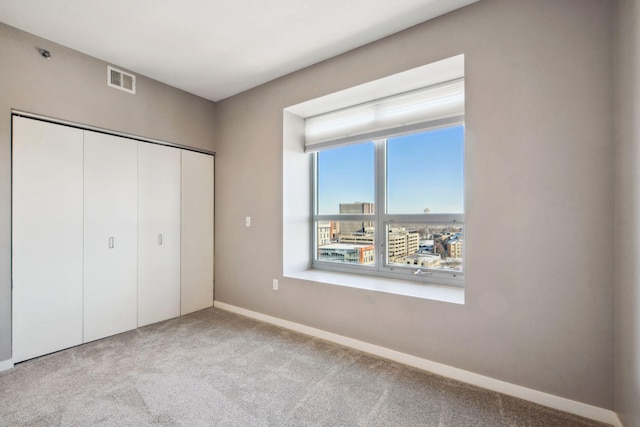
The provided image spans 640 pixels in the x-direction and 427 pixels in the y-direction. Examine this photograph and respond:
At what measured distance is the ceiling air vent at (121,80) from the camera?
2.97 metres

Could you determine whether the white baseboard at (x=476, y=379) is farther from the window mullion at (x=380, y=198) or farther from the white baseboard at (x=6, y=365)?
the white baseboard at (x=6, y=365)

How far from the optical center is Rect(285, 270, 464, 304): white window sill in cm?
233

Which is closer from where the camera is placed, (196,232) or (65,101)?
(65,101)

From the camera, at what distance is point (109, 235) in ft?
9.73

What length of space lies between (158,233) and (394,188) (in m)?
2.69

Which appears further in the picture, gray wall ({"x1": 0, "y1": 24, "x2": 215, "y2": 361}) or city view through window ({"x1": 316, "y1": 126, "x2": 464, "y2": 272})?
city view through window ({"x1": 316, "y1": 126, "x2": 464, "y2": 272})

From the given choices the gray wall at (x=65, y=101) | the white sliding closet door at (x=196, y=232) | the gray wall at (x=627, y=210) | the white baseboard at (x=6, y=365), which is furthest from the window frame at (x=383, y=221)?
the white baseboard at (x=6, y=365)

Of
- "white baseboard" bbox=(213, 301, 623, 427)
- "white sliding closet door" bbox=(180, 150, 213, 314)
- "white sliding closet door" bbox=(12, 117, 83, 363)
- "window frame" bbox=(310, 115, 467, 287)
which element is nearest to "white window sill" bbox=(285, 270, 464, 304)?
"window frame" bbox=(310, 115, 467, 287)

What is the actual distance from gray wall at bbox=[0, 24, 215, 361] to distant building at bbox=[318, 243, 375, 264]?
2181mm

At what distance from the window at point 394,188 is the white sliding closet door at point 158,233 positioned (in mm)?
1675

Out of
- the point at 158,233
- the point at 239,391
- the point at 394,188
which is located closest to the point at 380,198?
the point at 394,188

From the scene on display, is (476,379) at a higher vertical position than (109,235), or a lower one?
lower

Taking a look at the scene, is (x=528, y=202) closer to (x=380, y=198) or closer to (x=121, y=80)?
(x=380, y=198)

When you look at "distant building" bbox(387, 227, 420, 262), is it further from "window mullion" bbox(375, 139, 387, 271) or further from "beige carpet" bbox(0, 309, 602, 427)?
"beige carpet" bbox(0, 309, 602, 427)
